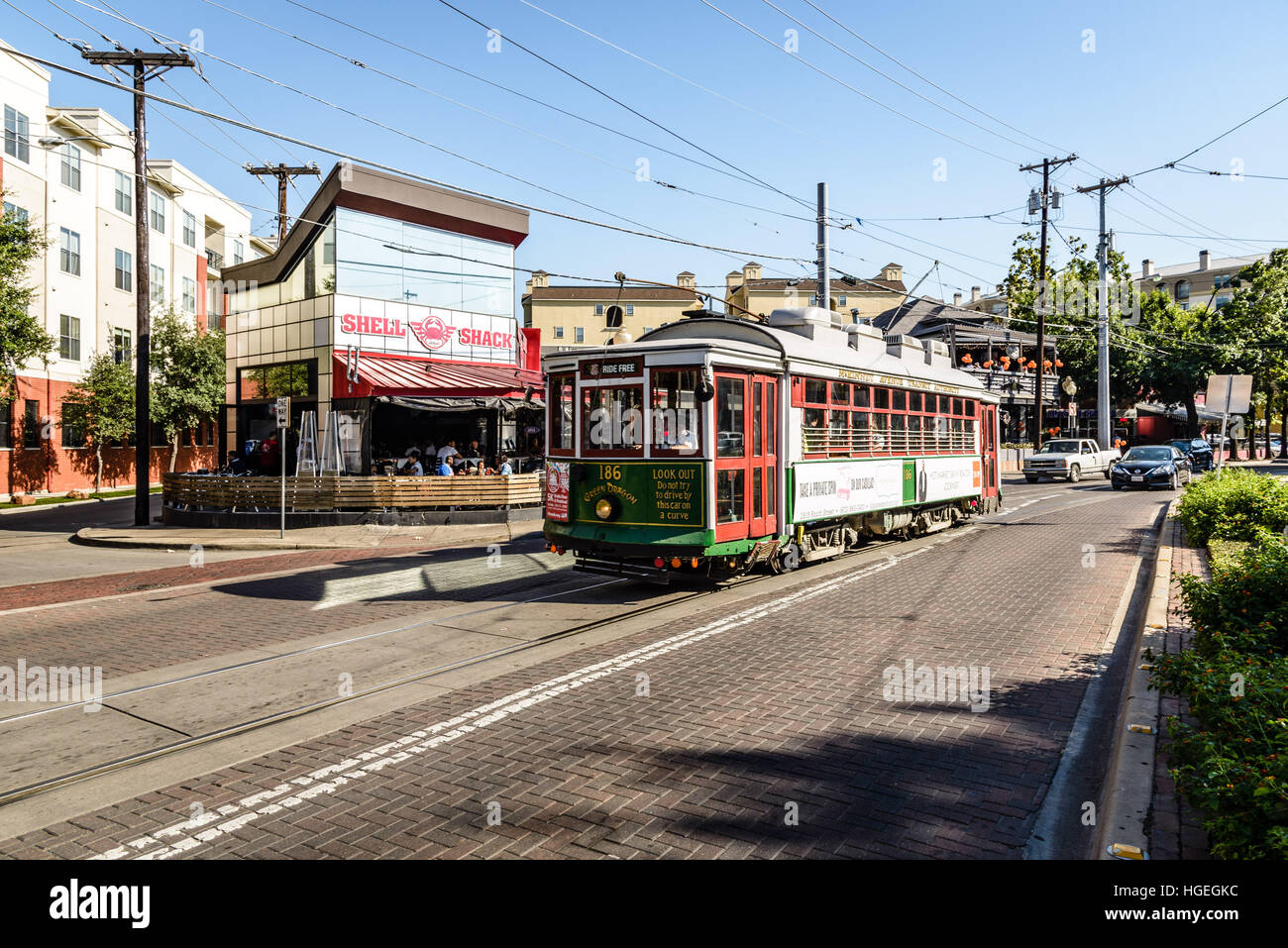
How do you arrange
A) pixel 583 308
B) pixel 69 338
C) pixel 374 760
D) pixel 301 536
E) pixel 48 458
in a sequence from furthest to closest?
pixel 583 308, pixel 69 338, pixel 48 458, pixel 301 536, pixel 374 760

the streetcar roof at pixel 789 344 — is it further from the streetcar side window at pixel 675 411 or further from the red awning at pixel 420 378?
the red awning at pixel 420 378

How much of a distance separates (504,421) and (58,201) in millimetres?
20142

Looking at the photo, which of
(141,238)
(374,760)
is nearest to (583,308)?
(141,238)

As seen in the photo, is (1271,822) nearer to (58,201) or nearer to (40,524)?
(40,524)

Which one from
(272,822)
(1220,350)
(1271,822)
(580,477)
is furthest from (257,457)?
(1220,350)

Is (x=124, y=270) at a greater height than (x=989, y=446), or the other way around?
(x=124, y=270)

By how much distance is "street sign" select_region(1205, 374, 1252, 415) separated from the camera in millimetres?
16916

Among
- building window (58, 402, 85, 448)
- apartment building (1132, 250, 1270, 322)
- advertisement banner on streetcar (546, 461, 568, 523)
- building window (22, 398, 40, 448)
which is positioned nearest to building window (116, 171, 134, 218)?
building window (58, 402, 85, 448)

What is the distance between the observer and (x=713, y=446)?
10422 millimetres

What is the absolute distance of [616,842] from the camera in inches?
172

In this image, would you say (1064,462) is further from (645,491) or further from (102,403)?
(102,403)

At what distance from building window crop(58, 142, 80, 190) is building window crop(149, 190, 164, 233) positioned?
6.14m

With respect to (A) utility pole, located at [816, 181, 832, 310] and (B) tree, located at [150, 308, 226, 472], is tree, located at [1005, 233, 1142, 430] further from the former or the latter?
(B) tree, located at [150, 308, 226, 472]

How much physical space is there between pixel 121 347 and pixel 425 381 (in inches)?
796
